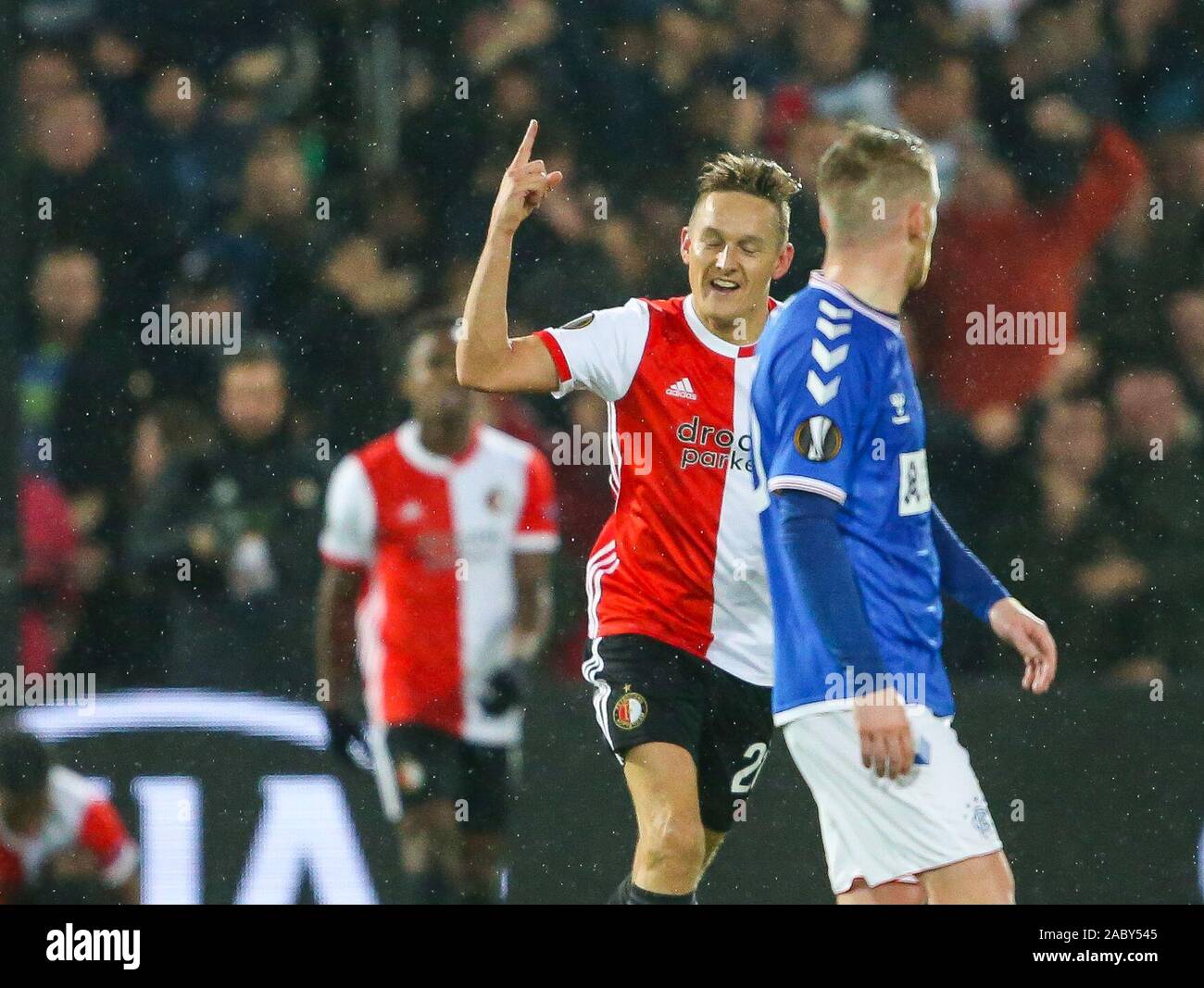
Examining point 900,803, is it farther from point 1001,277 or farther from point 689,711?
point 1001,277

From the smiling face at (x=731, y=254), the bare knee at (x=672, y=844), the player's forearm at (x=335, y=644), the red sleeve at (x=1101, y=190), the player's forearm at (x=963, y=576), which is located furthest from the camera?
the red sleeve at (x=1101, y=190)

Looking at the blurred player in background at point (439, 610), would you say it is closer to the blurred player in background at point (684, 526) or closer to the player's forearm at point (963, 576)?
the blurred player in background at point (684, 526)

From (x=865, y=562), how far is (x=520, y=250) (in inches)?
102

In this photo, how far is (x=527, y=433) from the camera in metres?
5.40

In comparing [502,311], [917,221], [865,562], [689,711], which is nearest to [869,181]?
[917,221]

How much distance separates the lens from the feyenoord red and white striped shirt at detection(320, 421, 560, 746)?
201 inches

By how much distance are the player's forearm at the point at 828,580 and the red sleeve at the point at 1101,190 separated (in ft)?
8.82

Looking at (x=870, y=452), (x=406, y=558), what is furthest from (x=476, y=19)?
(x=870, y=452)

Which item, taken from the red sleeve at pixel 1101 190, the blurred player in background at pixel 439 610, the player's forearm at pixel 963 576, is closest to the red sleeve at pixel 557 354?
the player's forearm at pixel 963 576

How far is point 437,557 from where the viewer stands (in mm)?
5230

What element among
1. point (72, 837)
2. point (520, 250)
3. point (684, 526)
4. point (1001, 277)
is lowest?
point (72, 837)

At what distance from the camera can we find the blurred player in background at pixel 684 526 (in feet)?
13.4

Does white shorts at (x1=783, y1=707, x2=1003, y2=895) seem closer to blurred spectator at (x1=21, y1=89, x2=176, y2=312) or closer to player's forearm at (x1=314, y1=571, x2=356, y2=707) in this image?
player's forearm at (x1=314, y1=571, x2=356, y2=707)

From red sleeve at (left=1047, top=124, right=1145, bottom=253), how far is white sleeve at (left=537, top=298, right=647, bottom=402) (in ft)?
6.36
